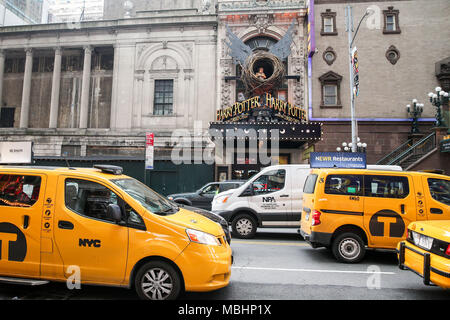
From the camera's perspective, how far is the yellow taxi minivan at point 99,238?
13.2ft

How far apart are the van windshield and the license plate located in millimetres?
4147

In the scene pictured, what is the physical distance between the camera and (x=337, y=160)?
8.26 meters

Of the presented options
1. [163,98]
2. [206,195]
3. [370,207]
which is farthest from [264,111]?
[370,207]

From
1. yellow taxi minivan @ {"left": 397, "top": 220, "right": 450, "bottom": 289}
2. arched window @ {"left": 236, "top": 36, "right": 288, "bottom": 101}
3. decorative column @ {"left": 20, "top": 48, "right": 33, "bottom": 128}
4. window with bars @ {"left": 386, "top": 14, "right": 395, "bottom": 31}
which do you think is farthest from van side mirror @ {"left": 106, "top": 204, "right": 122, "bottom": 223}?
decorative column @ {"left": 20, "top": 48, "right": 33, "bottom": 128}

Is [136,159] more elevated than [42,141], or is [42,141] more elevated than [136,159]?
[42,141]

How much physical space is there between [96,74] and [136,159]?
994cm

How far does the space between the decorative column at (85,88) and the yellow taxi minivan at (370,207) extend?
2260 cm

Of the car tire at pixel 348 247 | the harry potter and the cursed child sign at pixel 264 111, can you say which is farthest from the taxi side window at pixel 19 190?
the harry potter and the cursed child sign at pixel 264 111

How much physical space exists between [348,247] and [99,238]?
5.48m

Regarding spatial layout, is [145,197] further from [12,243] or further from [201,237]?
[12,243]

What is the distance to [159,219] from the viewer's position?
4160mm
